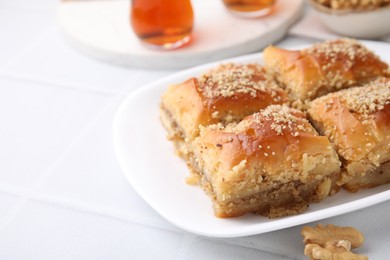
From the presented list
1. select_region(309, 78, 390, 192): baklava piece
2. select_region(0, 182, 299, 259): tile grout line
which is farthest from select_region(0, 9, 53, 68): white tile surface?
select_region(309, 78, 390, 192): baklava piece

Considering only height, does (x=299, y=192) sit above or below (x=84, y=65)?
above

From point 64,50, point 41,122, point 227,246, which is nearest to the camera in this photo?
point 227,246

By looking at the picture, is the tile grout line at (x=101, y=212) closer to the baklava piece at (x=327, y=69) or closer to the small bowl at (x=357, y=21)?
the baklava piece at (x=327, y=69)

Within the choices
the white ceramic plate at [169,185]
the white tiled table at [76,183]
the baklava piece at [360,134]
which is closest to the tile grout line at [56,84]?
the white tiled table at [76,183]

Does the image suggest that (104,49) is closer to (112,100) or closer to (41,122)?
(112,100)

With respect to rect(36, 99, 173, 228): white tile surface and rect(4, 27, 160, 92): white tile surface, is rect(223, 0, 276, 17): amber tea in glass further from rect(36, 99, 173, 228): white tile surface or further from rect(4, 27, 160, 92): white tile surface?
rect(36, 99, 173, 228): white tile surface

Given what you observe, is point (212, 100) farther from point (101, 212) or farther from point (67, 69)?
point (67, 69)

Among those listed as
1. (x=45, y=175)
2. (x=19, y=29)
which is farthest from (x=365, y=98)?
(x=19, y=29)

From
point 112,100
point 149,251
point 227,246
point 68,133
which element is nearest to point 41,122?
point 68,133
